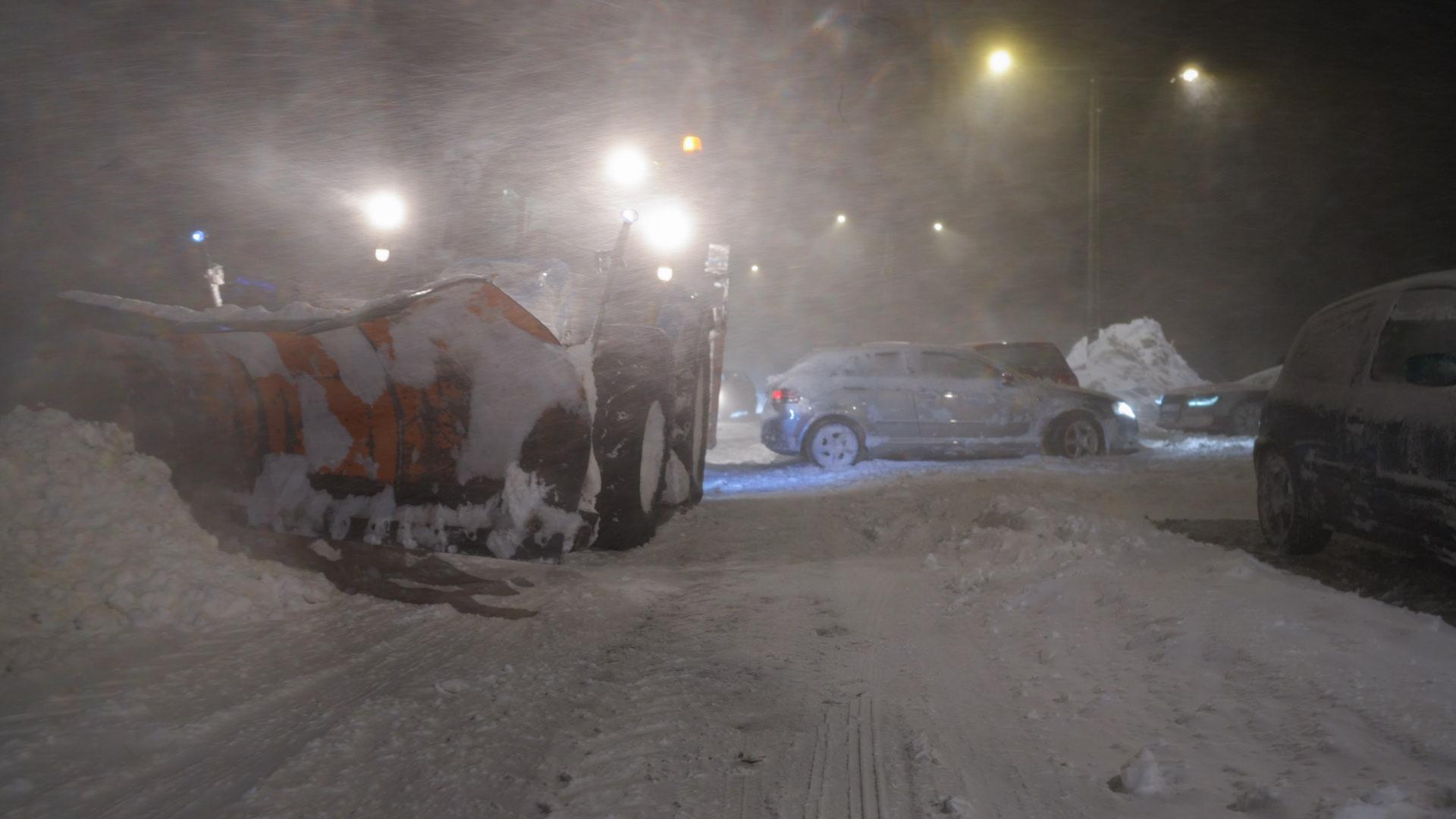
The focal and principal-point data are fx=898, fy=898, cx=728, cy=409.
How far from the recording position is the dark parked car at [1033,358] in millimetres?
14992

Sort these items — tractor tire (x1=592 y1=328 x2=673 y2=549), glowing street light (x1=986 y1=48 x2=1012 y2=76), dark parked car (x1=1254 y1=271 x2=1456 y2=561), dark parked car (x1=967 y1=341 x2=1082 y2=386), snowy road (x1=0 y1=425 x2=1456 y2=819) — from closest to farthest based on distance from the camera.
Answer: snowy road (x1=0 y1=425 x2=1456 y2=819) → dark parked car (x1=1254 y1=271 x2=1456 y2=561) → tractor tire (x1=592 y1=328 x2=673 y2=549) → dark parked car (x1=967 y1=341 x2=1082 y2=386) → glowing street light (x1=986 y1=48 x2=1012 y2=76)

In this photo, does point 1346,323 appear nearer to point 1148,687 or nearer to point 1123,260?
point 1148,687

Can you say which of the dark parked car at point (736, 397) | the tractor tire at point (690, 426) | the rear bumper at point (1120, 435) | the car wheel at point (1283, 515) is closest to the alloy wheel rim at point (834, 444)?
the rear bumper at point (1120, 435)

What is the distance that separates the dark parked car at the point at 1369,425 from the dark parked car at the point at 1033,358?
8.79 metres

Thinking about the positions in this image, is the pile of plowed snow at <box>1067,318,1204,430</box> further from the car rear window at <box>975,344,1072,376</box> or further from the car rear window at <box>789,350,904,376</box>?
the car rear window at <box>789,350,904,376</box>

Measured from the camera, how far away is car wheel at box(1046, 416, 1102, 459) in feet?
38.9

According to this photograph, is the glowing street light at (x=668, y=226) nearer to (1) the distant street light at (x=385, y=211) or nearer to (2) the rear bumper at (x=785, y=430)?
(1) the distant street light at (x=385, y=211)

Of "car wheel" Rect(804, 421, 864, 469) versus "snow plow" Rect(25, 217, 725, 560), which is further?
"car wheel" Rect(804, 421, 864, 469)

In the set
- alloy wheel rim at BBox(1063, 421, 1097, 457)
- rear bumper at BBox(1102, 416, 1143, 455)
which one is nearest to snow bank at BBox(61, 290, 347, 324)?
alloy wheel rim at BBox(1063, 421, 1097, 457)

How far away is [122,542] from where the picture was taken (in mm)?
4410

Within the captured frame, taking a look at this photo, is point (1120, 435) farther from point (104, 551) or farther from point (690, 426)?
point (104, 551)

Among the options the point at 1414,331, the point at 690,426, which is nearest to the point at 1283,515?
the point at 1414,331

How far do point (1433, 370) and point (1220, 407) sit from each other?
477 inches

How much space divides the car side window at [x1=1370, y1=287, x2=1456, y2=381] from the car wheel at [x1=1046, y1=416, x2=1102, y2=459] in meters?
6.86
